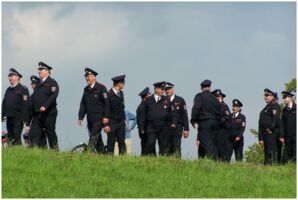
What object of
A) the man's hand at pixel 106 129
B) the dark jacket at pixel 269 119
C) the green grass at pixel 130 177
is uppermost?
the dark jacket at pixel 269 119

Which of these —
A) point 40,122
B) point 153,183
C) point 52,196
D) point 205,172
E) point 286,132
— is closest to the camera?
point 52,196

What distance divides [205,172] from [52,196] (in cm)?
391

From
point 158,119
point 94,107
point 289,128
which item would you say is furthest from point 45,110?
point 289,128

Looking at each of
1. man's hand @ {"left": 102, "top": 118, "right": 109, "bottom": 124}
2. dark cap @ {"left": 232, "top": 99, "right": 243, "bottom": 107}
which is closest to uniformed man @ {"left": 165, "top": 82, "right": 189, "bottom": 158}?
man's hand @ {"left": 102, "top": 118, "right": 109, "bottom": 124}

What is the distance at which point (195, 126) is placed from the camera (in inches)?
829

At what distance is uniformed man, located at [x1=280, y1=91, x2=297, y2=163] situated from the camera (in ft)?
73.9

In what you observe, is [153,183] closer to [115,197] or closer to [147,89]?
[115,197]

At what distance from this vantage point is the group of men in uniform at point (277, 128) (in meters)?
22.6

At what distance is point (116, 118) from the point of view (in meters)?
21.1

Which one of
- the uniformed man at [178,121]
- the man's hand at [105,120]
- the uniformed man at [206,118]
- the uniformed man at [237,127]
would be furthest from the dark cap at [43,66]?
the uniformed man at [237,127]

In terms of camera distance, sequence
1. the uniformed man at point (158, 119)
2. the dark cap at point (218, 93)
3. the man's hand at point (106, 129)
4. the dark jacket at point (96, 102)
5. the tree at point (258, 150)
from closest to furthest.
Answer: the dark jacket at point (96, 102) → the man's hand at point (106, 129) → the uniformed man at point (158, 119) → the dark cap at point (218, 93) → the tree at point (258, 150)

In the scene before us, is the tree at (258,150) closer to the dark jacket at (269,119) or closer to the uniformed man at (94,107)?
the dark jacket at (269,119)

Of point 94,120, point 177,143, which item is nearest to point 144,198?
point 94,120

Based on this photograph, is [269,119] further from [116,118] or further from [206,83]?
[116,118]
